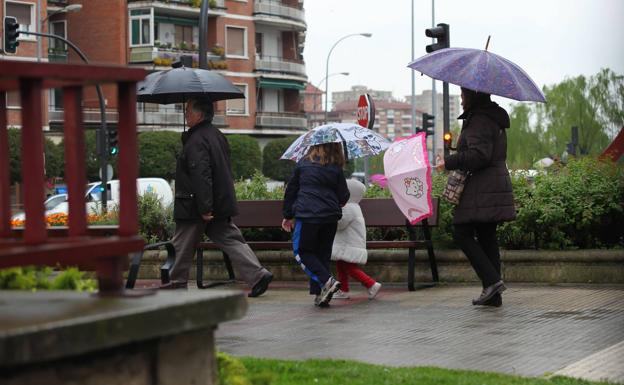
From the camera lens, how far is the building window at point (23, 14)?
60094mm

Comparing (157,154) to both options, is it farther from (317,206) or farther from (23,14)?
(317,206)

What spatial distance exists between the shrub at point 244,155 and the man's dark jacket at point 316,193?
191ft

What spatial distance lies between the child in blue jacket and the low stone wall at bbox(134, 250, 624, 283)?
1.82m

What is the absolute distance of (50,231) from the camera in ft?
16.2

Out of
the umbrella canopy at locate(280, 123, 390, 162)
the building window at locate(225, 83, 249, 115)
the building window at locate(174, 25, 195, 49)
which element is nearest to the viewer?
the umbrella canopy at locate(280, 123, 390, 162)

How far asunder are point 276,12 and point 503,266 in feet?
222

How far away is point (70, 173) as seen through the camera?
4234 millimetres

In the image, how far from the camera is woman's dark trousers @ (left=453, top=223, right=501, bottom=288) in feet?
33.2

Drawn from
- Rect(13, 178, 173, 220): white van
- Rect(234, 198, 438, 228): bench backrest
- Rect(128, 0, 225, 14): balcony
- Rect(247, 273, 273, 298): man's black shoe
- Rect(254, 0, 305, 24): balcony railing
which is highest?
Rect(254, 0, 305, 24): balcony railing

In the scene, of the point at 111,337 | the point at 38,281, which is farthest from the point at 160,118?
the point at 111,337

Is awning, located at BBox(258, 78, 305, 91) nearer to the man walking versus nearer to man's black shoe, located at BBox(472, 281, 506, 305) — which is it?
the man walking

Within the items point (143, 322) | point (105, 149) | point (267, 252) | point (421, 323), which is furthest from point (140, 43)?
point (143, 322)

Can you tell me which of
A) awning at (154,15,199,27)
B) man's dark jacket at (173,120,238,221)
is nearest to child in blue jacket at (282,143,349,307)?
man's dark jacket at (173,120,238,221)

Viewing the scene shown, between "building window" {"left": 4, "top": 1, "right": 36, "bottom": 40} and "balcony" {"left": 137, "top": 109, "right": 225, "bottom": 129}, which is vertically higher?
"building window" {"left": 4, "top": 1, "right": 36, "bottom": 40}
